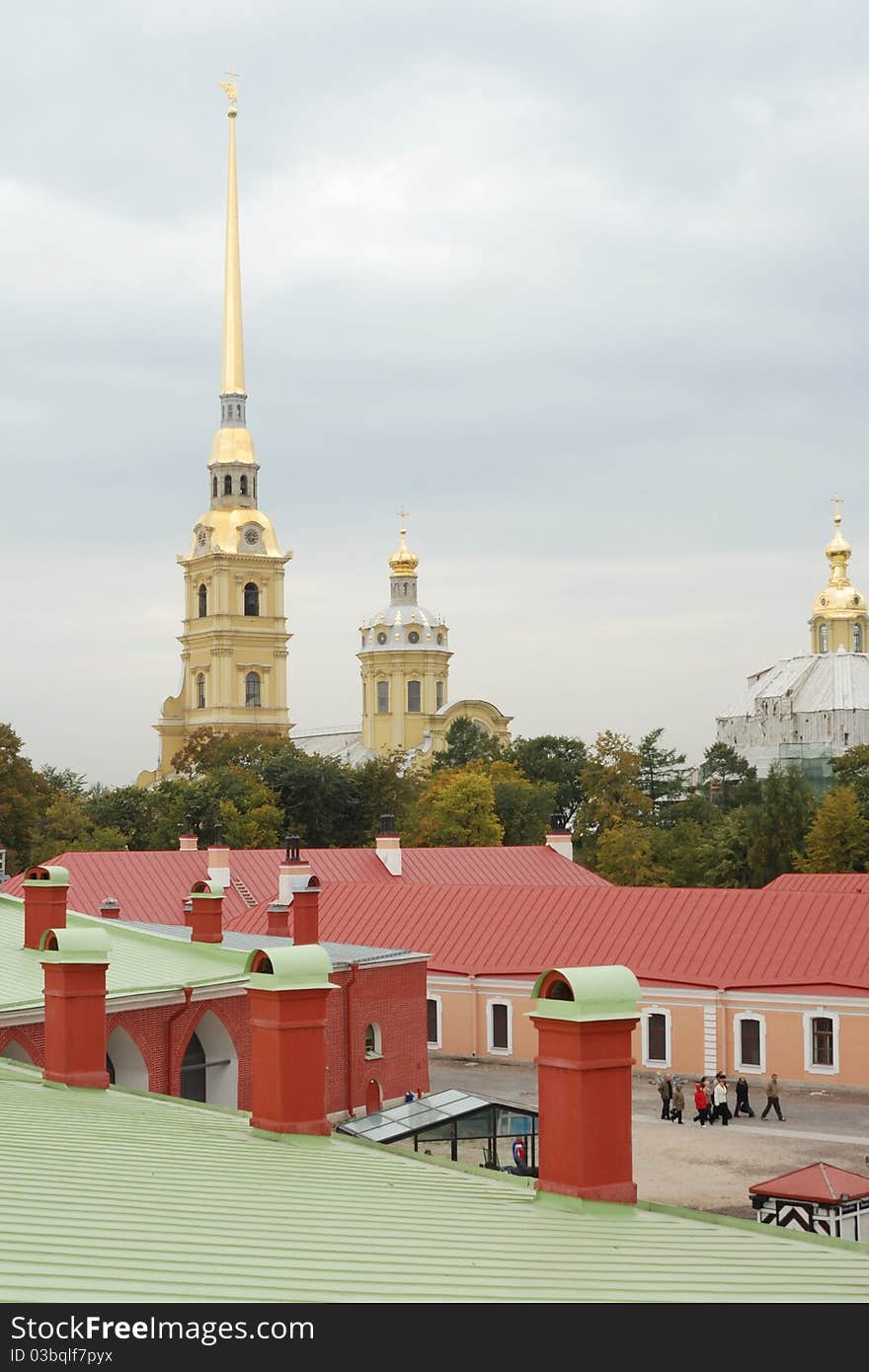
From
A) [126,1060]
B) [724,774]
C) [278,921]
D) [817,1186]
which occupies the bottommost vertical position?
[817,1186]

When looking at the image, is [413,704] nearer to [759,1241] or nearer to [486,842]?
[486,842]

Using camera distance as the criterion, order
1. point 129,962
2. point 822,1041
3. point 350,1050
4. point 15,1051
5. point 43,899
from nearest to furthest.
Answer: point 15,1051
point 43,899
point 129,962
point 350,1050
point 822,1041

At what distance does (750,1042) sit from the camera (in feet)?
124

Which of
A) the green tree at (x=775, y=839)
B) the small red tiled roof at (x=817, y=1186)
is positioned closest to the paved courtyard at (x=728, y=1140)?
the small red tiled roof at (x=817, y=1186)

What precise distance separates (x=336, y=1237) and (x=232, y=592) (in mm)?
118744

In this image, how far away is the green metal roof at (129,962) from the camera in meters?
23.7

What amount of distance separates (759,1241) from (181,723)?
396 ft

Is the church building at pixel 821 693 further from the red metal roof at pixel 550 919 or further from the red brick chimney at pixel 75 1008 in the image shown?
the red brick chimney at pixel 75 1008

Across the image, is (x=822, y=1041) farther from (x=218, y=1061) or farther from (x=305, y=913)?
(x=218, y=1061)

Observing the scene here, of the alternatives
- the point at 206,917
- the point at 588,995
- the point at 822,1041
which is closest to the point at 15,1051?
the point at 206,917

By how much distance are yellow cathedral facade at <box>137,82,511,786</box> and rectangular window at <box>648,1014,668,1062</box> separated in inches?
3307

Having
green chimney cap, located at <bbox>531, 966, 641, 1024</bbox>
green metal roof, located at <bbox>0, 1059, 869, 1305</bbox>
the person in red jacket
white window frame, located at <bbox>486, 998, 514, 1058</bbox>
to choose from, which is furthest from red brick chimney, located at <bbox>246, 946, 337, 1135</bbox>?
white window frame, located at <bbox>486, 998, 514, 1058</bbox>

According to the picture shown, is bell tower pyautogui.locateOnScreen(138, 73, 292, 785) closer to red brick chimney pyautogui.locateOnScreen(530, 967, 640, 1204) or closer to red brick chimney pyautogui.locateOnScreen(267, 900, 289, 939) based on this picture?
red brick chimney pyautogui.locateOnScreen(267, 900, 289, 939)

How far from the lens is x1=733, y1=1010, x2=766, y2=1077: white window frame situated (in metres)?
37.5
